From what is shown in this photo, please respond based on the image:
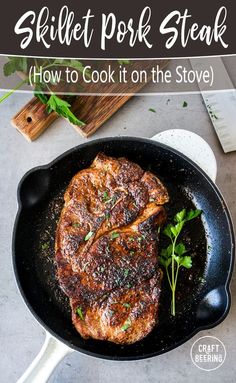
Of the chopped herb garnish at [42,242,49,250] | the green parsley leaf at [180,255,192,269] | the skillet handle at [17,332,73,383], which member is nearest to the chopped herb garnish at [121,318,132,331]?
the skillet handle at [17,332,73,383]

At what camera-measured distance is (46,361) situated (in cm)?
327

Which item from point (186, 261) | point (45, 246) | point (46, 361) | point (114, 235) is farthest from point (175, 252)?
point (46, 361)

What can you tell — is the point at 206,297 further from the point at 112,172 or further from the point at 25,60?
the point at 25,60

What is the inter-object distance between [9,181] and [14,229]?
1.25ft

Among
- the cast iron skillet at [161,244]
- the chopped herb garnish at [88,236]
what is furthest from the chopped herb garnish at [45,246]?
the chopped herb garnish at [88,236]

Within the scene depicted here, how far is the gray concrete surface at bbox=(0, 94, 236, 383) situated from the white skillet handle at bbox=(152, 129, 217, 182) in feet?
0.50

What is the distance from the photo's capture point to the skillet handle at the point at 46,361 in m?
3.24

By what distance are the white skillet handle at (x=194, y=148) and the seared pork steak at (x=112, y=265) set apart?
360mm

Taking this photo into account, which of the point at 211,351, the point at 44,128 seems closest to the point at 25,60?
the point at 44,128

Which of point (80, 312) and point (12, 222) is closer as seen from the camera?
point (80, 312)

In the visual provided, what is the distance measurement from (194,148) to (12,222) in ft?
3.83

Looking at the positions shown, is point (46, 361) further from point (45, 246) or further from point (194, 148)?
point (194, 148)

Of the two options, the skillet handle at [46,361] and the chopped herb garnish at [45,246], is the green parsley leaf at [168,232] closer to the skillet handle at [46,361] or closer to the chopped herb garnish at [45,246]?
the chopped herb garnish at [45,246]

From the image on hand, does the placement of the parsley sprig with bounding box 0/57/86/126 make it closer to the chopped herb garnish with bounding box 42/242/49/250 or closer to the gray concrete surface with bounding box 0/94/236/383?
the gray concrete surface with bounding box 0/94/236/383
